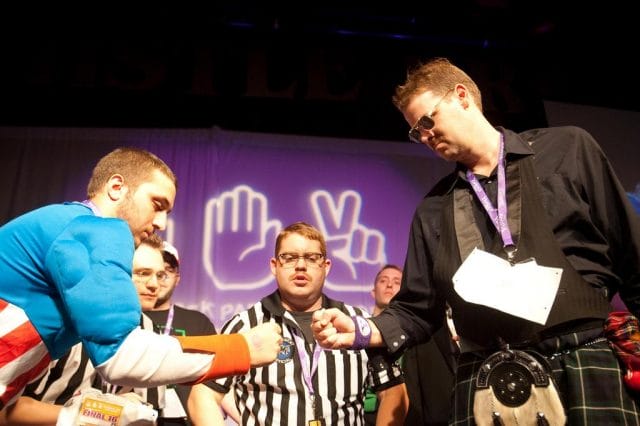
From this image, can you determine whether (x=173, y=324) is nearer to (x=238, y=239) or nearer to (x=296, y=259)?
(x=296, y=259)

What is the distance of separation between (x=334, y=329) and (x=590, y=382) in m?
0.81

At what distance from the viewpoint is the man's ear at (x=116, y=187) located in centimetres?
205

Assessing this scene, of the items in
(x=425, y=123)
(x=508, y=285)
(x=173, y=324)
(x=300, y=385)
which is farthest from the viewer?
(x=173, y=324)

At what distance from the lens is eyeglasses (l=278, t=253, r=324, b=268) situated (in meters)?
2.93

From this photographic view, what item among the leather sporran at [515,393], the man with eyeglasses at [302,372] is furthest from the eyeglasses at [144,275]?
the leather sporran at [515,393]

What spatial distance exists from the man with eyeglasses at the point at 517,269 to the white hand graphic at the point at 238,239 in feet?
11.9

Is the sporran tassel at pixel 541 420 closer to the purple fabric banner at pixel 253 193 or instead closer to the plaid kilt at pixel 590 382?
the plaid kilt at pixel 590 382

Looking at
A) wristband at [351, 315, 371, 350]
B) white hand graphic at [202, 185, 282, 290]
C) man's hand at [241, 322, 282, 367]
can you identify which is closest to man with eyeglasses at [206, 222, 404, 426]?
wristband at [351, 315, 371, 350]

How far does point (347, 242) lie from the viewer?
5.74 m

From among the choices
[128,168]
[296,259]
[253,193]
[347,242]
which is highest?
[253,193]

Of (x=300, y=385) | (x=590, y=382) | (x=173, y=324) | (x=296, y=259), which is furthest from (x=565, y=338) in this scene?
(x=173, y=324)

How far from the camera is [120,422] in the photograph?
198 centimetres

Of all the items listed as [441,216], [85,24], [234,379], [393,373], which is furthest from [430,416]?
[85,24]

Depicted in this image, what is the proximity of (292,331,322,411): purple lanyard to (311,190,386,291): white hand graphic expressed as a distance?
2.79 metres
